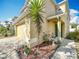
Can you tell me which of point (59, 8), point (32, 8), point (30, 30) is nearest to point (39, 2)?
point (32, 8)

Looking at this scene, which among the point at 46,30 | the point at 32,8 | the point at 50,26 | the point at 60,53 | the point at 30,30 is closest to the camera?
the point at 60,53

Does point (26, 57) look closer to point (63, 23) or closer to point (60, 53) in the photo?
point (60, 53)

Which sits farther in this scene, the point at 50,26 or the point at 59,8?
the point at 59,8

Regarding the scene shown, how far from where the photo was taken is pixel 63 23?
76.4 ft

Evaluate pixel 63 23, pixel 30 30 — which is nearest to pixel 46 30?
pixel 30 30

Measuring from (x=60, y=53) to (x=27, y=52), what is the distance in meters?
3.23

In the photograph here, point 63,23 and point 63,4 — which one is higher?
point 63,4

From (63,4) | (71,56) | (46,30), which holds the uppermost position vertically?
(63,4)

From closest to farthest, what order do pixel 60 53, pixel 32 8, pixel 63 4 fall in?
pixel 60 53 < pixel 32 8 < pixel 63 4

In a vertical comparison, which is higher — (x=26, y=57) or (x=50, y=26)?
A: (x=50, y=26)

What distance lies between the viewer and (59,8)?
2334 centimetres

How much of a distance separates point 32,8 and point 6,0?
30.3 feet

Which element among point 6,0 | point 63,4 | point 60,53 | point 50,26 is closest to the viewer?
point 60,53

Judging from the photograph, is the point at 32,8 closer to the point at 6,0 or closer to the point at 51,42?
the point at 51,42
